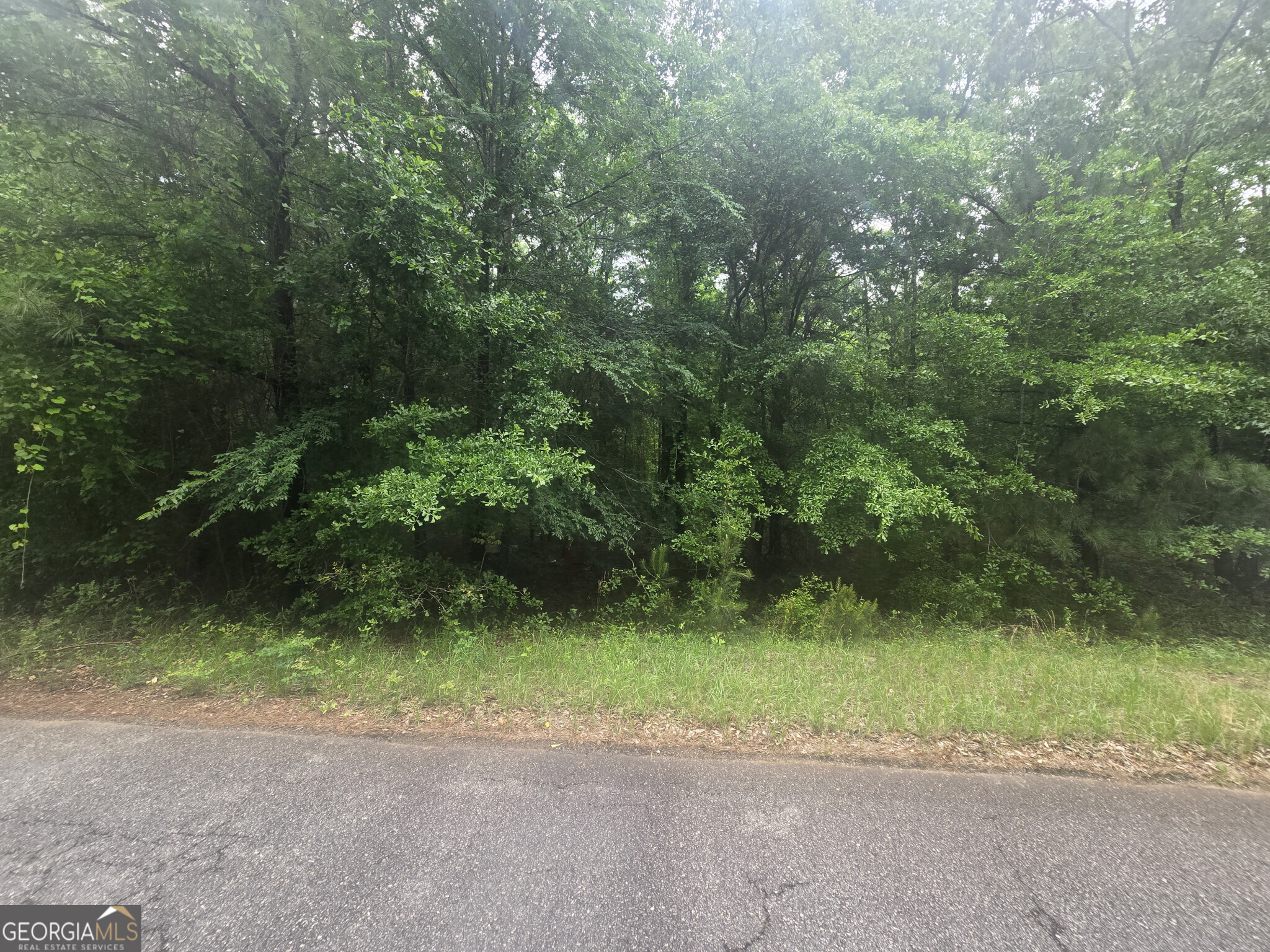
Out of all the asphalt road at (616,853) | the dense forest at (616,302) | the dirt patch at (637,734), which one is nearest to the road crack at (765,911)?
the asphalt road at (616,853)

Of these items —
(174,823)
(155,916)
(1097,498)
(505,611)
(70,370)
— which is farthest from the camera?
(1097,498)

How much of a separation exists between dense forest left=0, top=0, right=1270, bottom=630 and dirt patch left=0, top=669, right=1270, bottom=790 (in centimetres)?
238

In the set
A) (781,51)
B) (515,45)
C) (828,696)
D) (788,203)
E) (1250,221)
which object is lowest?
(828,696)

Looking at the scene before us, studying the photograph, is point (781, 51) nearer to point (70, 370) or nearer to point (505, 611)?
point (505, 611)

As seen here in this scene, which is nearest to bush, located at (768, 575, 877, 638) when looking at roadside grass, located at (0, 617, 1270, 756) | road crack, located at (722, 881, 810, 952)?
roadside grass, located at (0, 617, 1270, 756)

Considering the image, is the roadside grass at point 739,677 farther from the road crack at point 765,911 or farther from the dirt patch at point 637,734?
the road crack at point 765,911

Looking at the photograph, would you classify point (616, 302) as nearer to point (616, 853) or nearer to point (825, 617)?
point (825, 617)

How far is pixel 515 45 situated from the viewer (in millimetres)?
7871

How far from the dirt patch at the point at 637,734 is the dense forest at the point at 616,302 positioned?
7.81ft

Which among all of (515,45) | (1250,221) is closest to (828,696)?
(515,45)

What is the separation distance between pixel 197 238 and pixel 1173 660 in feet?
45.8

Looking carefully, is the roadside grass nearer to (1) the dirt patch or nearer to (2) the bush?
(1) the dirt patch

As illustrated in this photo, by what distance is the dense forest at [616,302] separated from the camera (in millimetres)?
6250

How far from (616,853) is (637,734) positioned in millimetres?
1133
